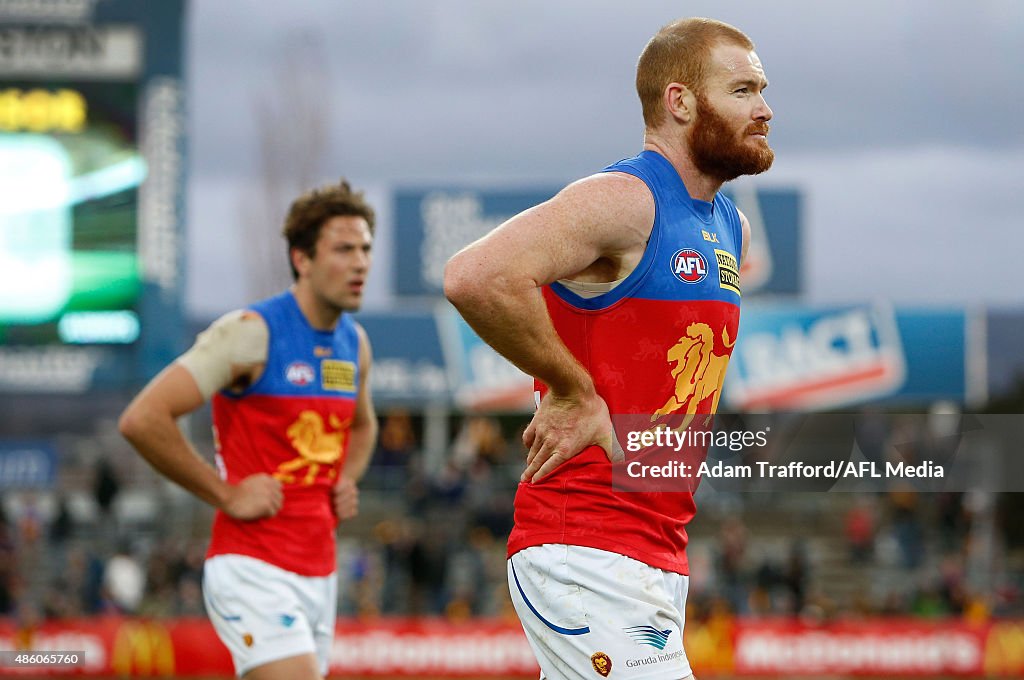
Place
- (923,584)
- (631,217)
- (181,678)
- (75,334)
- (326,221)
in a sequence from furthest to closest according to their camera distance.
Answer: (923,584) → (181,678) → (75,334) → (326,221) → (631,217)

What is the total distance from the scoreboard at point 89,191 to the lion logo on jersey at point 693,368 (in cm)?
1221

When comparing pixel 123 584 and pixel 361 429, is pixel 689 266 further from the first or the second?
pixel 123 584

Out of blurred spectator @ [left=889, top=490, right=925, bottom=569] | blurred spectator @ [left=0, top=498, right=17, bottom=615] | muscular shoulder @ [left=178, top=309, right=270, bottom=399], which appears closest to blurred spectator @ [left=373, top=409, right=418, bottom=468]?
blurred spectator @ [left=0, top=498, right=17, bottom=615]

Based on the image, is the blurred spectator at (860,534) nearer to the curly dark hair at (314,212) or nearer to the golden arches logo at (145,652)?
the golden arches logo at (145,652)

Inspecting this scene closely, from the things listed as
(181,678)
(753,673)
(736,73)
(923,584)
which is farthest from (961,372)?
(736,73)

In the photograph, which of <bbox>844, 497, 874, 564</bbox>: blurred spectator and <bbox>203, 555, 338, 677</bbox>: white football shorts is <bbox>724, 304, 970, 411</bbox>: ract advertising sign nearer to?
<bbox>844, 497, 874, 564</bbox>: blurred spectator

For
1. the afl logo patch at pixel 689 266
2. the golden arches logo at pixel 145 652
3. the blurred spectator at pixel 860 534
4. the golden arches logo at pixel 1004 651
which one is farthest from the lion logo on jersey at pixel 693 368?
the blurred spectator at pixel 860 534

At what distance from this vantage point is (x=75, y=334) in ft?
50.5

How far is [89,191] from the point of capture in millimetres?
15422

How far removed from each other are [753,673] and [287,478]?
12586 mm

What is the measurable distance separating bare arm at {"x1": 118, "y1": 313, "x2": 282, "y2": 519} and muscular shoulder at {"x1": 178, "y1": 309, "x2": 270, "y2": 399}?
0.09ft

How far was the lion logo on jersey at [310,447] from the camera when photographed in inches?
237

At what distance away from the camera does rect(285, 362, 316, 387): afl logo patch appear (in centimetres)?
607

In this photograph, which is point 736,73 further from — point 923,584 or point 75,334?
point 923,584
